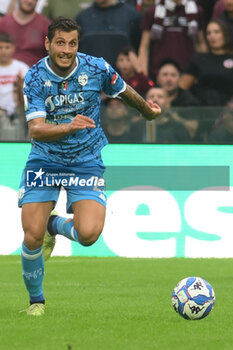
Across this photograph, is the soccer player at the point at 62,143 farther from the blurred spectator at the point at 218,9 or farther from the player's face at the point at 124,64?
the blurred spectator at the point at 218,9

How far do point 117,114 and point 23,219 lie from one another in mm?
5542

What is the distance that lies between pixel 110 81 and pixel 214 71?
237 inches

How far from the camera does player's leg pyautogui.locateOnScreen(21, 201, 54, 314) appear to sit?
6.38 meters

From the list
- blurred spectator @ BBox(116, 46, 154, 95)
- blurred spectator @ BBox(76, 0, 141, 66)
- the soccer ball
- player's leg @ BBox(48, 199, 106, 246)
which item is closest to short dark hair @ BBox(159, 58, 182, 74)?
blurred spectator @ BBox(116, 46, 154, 95)

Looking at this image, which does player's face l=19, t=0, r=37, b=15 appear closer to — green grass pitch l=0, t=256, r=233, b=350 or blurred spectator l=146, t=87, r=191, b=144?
blurred spectator l=146, t=87, r=191, b=144

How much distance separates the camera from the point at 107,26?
1302 centimetres

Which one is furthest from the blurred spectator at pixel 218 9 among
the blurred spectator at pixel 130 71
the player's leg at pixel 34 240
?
the player's leg at pixel 34 240

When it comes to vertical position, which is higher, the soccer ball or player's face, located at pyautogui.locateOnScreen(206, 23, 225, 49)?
player's face, located at pyautogui.locateOnScreen(206, 23, 225, 49)

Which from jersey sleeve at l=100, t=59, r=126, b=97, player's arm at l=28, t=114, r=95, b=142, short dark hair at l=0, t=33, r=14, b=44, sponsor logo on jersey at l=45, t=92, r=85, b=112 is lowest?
short dark hair at l=0, t=33, r=14, b=44

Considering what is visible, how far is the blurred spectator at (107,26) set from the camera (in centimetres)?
1289

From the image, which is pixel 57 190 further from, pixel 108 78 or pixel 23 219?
pixel 108 78

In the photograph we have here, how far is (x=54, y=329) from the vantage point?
19.2 ft

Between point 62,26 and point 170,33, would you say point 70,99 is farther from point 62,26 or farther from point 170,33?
point 170,33

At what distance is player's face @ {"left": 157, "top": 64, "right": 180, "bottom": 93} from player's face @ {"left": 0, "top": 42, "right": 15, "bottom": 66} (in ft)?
7.37
